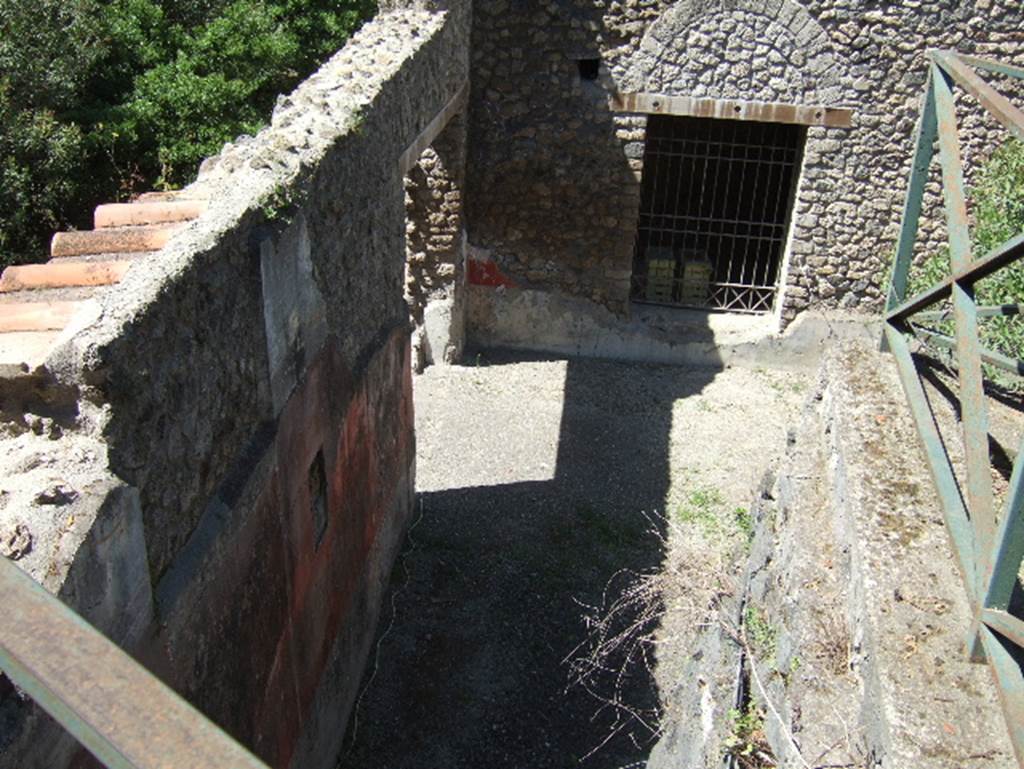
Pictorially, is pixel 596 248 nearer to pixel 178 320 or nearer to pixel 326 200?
pixel 326 200

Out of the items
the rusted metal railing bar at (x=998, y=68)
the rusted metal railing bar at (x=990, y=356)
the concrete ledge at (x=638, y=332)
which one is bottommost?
the concrete ledge at (x=638, y=332)

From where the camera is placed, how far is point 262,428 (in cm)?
418

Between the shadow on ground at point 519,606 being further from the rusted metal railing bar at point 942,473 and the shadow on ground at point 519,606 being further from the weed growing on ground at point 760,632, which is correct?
the rusted metal railing bar at point 942,473

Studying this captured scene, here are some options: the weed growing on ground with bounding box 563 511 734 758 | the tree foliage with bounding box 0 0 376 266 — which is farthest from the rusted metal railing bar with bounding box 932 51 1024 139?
the tree foliage with bounding box 0 0 376 266

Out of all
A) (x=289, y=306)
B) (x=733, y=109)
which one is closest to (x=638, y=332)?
(x=733, y=109)

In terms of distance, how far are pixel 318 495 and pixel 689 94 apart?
5438 mm

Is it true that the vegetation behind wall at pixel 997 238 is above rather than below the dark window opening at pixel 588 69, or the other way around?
below

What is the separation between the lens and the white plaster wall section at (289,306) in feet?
13.5

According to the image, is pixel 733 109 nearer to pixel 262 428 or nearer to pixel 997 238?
pixel 997 238

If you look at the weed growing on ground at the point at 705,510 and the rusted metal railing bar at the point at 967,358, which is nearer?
the rusted metal railing bar at the point at 967,358

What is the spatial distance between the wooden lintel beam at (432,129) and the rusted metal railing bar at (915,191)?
9.81ft

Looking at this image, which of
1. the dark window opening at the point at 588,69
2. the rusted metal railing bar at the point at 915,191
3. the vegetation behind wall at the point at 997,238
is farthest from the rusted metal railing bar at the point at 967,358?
the dark window opening at the point at 588,69

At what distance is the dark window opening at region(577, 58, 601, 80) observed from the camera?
29.7ft

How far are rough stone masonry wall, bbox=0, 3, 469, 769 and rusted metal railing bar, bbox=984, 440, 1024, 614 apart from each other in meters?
2.33
